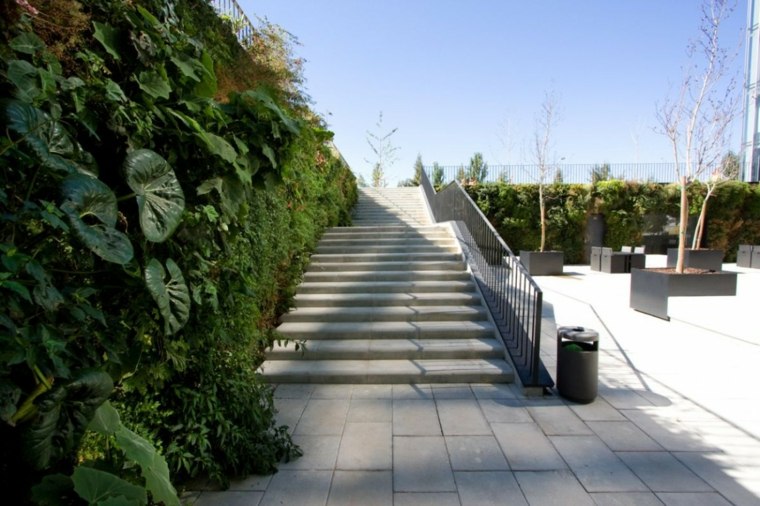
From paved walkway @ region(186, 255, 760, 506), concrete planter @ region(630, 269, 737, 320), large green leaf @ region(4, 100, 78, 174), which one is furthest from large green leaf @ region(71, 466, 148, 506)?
concrete planter @ region(630, 269, 737, 320)

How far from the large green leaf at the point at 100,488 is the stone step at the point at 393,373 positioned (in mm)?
2546

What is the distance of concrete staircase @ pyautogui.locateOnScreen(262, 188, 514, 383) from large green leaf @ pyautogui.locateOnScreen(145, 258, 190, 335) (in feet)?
4.98

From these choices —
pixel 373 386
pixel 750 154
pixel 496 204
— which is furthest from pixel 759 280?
pixel 750 154

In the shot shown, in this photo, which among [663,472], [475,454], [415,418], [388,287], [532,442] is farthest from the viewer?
[388,287]

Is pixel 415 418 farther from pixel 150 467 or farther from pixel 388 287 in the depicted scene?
pixel 388 287

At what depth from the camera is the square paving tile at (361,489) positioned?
2.17 m

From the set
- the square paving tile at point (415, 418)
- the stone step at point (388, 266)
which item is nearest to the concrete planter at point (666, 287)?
the stone step at point (388, 266)

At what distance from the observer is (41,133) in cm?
122

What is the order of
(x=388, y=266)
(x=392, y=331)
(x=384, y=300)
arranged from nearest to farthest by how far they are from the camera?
(x=392, y=331) → (x=384, y=300) → (x=388, y=266)

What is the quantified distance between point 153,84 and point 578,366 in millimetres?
3566

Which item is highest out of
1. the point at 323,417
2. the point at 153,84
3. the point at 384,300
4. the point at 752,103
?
the point at 752,103

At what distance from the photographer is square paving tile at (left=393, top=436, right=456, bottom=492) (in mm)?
2293

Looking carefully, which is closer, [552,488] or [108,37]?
[108,37]

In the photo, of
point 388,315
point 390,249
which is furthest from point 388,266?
point 388,315
